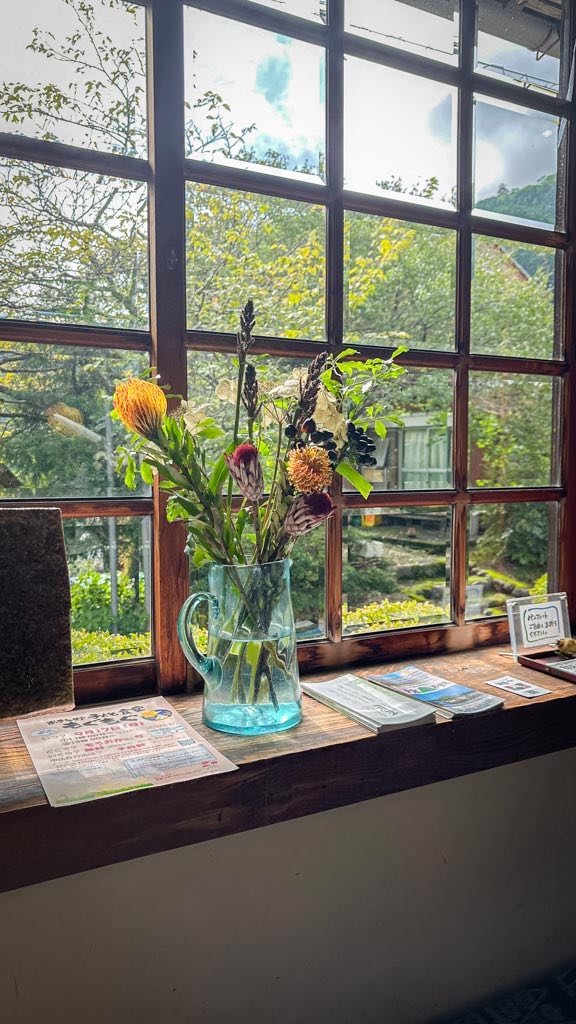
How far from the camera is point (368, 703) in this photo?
133 centimetres

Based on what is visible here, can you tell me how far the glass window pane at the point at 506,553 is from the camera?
173 cm

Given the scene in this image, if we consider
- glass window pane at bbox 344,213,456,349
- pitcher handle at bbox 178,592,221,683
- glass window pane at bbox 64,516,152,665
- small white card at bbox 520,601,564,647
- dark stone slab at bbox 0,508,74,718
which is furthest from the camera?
small white card at bbox 520,601,564,647

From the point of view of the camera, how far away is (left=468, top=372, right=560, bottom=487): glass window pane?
1728 mm

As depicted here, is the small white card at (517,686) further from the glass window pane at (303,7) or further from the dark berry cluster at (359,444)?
the glass window pane at (303,7)

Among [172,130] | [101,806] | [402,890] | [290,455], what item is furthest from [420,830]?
[172,130]

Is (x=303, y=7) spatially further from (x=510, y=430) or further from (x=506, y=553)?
(x=506, y=553)

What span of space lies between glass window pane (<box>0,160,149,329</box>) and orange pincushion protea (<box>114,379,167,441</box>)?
28cm

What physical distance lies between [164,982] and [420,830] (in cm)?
56

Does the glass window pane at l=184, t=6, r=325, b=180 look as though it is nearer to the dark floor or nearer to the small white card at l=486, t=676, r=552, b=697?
the small white card at l=486, t=676, r=552, b=697

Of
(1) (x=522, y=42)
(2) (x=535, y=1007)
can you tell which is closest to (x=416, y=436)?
(1) (x=522, y=42)

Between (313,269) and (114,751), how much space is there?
99 cm

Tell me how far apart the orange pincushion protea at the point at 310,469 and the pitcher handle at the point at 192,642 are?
248mm

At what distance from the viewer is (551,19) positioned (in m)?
1.79

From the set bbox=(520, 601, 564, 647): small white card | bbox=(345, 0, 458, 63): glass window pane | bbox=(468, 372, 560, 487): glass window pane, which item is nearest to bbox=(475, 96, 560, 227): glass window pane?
bbox=(345, 0, 458, 63): glass window pane
